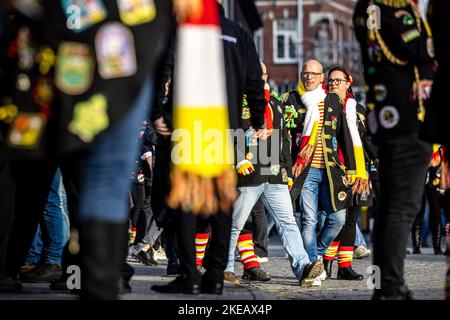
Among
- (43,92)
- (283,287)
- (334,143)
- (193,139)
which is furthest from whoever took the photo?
(334,143)

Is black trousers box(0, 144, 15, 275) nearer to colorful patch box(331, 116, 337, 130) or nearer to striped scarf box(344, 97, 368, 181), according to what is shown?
colorful patch box(331, 116, 337, 130)

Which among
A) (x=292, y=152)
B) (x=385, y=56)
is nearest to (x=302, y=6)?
(x=292, y=152)

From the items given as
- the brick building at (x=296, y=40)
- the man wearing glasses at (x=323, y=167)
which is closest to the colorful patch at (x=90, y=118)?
the man wearing glasses at (x=323, y=167)

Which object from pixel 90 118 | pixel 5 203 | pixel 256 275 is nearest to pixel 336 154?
pixel 256 275

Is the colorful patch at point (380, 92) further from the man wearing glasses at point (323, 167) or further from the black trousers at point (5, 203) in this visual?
the man wearing glasses at point (323, 167)

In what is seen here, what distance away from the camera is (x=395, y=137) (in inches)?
265

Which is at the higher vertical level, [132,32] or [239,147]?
[132,32]

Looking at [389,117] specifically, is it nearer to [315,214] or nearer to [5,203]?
[5,203]

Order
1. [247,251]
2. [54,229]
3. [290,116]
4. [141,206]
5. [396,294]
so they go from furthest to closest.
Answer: [141,206] < [290,116] < [247,251] < [54,229] < [396,294]

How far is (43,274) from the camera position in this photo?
8.55 metres

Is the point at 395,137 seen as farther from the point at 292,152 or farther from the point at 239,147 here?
the point at 292,152

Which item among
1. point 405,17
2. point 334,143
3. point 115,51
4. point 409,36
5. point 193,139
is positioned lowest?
point 334,143

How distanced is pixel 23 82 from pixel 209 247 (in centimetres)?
330
